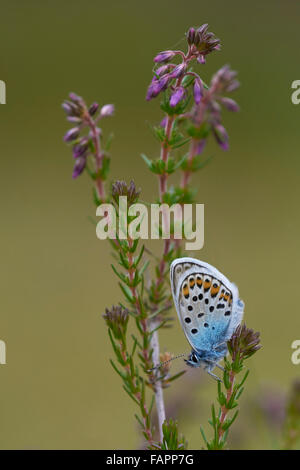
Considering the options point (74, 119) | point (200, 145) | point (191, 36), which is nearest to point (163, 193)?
point (200, 145)

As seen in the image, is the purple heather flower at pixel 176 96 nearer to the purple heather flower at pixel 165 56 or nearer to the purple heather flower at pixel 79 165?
the purple heather flower at pixel 165 56

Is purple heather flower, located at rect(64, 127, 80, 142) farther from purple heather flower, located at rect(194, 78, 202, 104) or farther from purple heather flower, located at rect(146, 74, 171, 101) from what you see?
purple heather flower, located at rect(194, 78, 202, 104)

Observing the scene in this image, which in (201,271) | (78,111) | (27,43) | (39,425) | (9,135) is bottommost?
(39,425)

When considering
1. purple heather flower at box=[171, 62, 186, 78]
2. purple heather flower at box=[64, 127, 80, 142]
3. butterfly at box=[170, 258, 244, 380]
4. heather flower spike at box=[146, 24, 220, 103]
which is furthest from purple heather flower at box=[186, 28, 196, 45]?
butterfly at box=[170, 258, 244, 380]

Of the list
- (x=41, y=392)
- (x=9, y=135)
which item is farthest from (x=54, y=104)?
(x=41, y=392)

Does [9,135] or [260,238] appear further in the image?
[9,135]

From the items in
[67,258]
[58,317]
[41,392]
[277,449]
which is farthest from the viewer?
[67,258]
